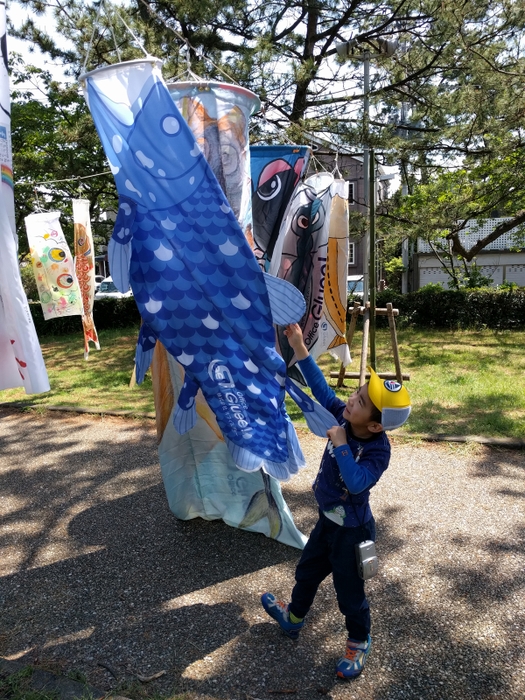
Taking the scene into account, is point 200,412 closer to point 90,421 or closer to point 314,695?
point 314,695

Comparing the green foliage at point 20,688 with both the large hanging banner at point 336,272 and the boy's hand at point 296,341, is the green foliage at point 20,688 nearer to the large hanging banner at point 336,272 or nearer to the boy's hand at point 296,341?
the boy's hand at point 296,341

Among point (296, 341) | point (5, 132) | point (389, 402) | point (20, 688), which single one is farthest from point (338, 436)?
point (5, 132)

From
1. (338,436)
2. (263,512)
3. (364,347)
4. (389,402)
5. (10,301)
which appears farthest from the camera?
(364,347)

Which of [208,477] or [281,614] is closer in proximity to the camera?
[281,614]

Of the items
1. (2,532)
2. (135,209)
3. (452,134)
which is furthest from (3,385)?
(452,134)

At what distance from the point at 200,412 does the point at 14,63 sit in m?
12.4

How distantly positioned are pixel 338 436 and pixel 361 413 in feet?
0.44

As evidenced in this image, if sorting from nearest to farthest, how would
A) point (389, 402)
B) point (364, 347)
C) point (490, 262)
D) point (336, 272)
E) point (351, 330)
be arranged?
point (389, 402) → point (336, 272) → point (364, 347) → point (351, 330) → point (490, 262)

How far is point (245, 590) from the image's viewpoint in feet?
9.53

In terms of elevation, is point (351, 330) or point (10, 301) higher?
point (10, 301)

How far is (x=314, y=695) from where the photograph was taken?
2.18 metres

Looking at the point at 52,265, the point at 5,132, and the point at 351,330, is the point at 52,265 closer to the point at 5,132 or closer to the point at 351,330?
the point at 351,330

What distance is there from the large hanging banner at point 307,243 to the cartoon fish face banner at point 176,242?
4.13 feet

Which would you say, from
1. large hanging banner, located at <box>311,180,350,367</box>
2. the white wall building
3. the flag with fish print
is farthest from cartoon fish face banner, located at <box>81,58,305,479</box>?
the white wall building
